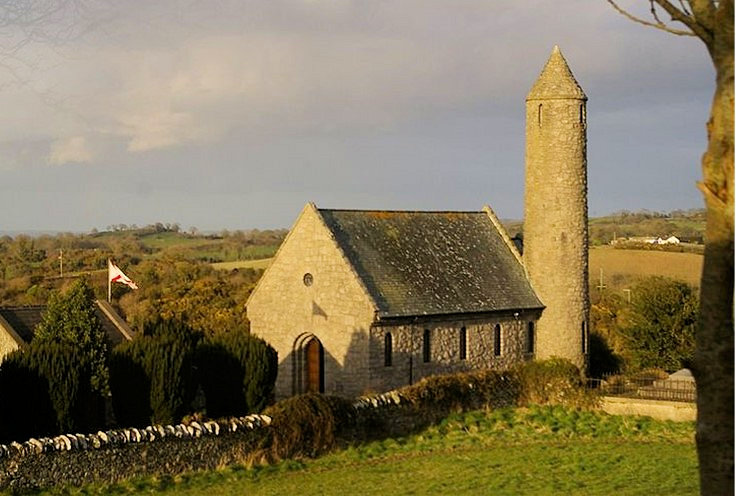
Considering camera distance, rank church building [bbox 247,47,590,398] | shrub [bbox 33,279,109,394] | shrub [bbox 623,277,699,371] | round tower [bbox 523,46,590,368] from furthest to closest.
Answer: shrub [bbox 623,277,699,371] < round tower [bbox 523,46,590,368] < church building [bbox 247,47,590,398] < shrub [bbox 33,279,109,394]

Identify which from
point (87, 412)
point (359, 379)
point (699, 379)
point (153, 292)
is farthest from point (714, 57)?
point (153, 292)

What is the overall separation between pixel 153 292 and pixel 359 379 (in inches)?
1252

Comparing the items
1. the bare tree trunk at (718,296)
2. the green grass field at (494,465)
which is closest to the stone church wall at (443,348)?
the green grass field at (494,465)

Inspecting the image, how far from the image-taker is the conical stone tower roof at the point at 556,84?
3688 centimetres

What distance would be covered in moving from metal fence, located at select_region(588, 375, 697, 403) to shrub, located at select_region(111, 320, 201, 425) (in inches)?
575

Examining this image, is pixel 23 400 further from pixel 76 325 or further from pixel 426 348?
pixel 426 348

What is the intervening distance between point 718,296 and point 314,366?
1099 inches

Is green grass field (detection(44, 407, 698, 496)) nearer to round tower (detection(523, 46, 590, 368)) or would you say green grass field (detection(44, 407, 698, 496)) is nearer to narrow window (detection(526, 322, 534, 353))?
narrow window (detection(526, 322, 534, 353))

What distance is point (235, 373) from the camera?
86.7 feet

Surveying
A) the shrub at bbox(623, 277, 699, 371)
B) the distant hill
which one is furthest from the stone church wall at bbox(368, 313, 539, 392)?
the distant hill

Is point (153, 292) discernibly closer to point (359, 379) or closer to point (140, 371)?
point (359, 379)

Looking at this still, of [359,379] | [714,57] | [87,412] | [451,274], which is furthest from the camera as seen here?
[451,274]

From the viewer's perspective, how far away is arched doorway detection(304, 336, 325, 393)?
33125 mm

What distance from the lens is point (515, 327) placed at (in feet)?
119
